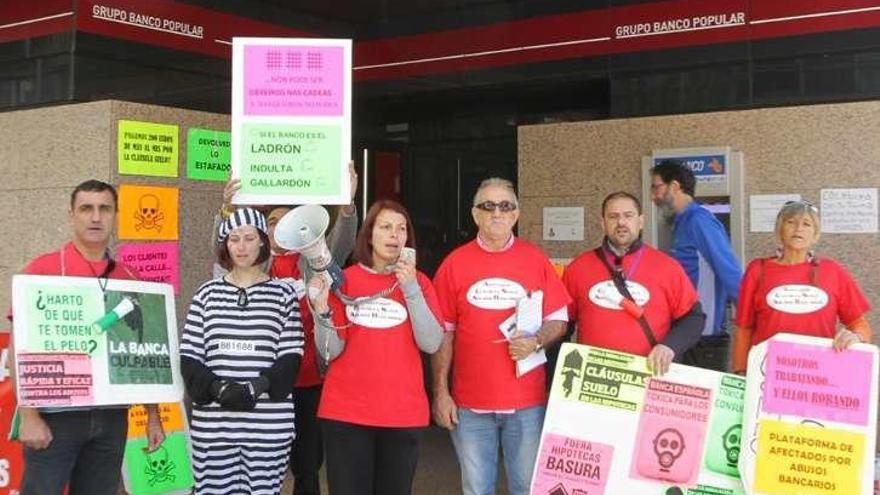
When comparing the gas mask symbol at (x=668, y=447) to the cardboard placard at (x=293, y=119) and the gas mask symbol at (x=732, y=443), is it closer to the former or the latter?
the gas mask symbol at (x=732, y=443)

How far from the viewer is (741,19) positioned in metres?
6.19

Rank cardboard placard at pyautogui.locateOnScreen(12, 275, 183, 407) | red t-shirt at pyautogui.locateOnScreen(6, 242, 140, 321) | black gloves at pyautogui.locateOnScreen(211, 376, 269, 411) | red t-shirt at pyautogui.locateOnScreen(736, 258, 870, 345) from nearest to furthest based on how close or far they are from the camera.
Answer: black gloves at pyautogui.locateOnScreen(211, 376, 269, 411), cardboard placard at pyautogui.locateOnScreen(12, 275, 183, 407), red t-shirt at pyautogui.locateOnScreen(6, 242, 140, 321), red t-shirt at pyautogui.locateOnScreen(736, 258, 870, 345)

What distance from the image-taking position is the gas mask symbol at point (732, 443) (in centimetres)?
371

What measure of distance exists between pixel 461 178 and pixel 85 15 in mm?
3349

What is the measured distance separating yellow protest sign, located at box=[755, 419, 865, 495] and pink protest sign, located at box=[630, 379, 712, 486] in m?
0.24

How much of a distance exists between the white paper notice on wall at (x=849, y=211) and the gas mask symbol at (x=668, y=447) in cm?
235

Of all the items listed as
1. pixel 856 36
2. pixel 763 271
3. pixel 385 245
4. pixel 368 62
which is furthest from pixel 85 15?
pixel 856 36

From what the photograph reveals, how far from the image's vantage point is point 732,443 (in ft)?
12.2

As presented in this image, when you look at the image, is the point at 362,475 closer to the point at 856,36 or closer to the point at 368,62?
the point at 856,36

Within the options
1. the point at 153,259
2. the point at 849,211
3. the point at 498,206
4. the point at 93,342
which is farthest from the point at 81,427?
the point at 849,211

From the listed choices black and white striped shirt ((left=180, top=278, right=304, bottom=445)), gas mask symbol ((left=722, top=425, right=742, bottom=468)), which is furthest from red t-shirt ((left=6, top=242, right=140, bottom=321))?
gas mask symbol ((left=722, top=425, right=742, bottom=468))

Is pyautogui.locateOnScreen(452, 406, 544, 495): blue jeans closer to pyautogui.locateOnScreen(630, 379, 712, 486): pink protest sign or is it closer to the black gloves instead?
pyautogui.locateOnScreen(630, 379, 712, 486): pink protest sign

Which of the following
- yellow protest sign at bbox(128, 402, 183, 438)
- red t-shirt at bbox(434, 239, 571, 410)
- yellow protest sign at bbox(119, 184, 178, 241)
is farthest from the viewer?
yellow protest sign at bbox(119, 184, 178, 241)

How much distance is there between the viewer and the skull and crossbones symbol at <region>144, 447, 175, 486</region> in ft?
15.8
